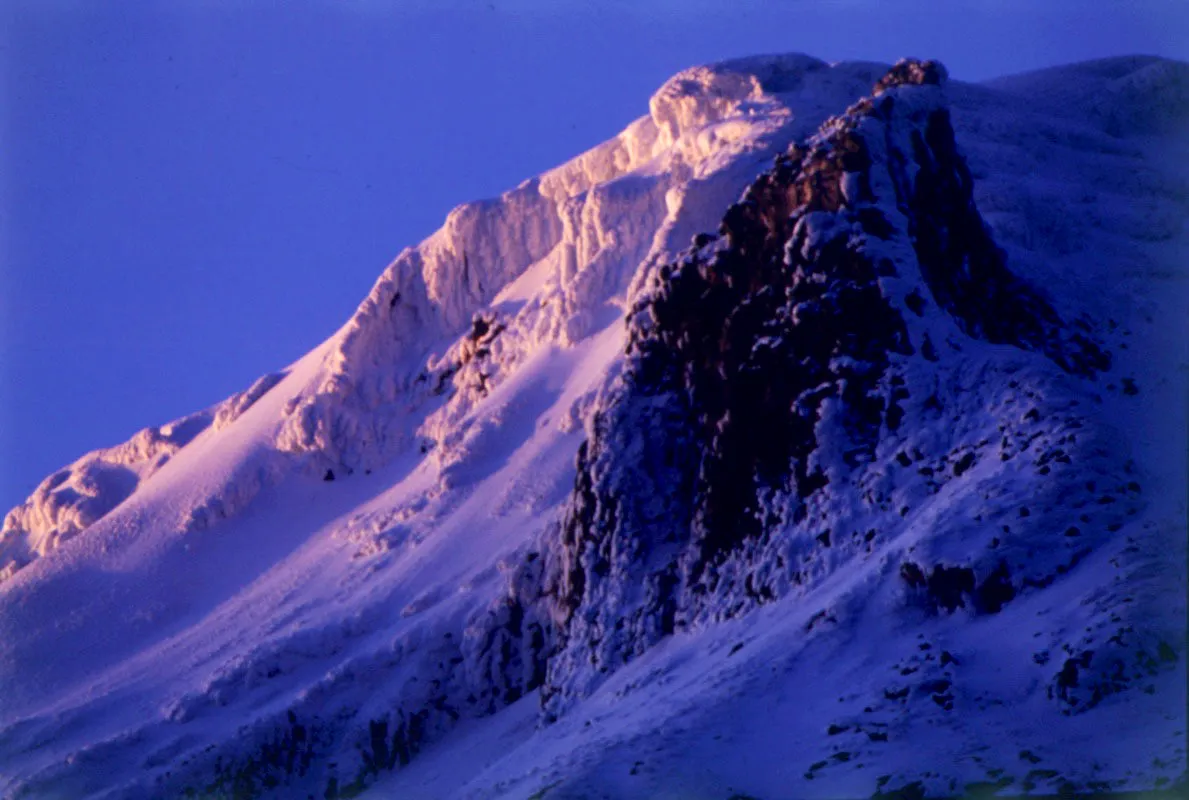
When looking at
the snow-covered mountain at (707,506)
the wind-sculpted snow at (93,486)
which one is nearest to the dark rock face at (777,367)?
the snow-covered mountain at (707,506)

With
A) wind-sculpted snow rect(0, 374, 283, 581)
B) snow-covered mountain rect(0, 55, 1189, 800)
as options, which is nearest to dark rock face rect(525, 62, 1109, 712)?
snow-covered mountain rect(0, 55, 1189, 800)

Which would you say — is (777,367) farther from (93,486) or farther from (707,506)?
(93,486)

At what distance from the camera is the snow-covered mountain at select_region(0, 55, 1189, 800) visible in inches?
975

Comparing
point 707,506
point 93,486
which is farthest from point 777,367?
point 93,486

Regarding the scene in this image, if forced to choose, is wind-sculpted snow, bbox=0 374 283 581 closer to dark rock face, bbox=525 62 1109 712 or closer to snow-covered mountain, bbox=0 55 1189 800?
snow-covered mountain, bbox=0 55 1189 800

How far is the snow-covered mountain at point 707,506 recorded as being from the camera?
975 inches

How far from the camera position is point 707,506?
3612cm

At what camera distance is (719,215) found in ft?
192

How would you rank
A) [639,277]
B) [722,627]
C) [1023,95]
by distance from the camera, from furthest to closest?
[1023,95] → [639,277] → [722,627]

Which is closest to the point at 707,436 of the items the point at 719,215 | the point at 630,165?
the point at 719,215

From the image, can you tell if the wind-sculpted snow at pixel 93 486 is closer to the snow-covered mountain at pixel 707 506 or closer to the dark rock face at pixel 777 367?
the snow-covered mountain at pixel 707 506

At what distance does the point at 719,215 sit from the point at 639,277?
5.29 m

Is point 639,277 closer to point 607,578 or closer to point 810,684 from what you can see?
point 607,578

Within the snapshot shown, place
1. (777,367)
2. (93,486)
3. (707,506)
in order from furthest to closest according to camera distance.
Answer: (93,486), (707,506), (777,367)
